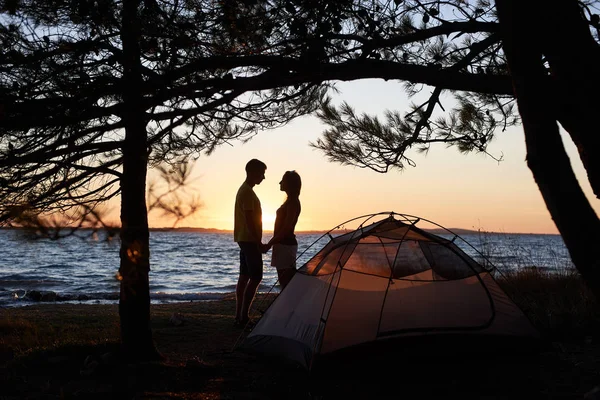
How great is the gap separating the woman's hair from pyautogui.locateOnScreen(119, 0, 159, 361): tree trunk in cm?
180

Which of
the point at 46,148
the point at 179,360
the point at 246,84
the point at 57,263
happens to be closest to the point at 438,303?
the point at 179,360

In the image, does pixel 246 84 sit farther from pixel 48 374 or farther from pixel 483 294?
pixel 483 294

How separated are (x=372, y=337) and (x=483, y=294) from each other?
1.13 metres

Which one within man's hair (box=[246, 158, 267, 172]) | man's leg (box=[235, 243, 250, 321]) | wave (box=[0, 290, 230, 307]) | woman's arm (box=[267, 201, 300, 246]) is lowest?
wave (box=[0, 290, 230, 307])

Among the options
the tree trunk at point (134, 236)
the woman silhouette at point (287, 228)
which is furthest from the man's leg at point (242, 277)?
the tree trunk at point (134, 236)

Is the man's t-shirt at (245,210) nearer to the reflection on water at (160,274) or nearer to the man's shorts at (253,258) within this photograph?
the man's shorts at (253,258)

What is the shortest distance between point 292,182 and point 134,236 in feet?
6.61

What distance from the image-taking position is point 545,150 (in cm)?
322

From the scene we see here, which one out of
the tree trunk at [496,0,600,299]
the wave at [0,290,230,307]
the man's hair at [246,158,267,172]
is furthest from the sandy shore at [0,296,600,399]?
the wave at [0,290,230,307]

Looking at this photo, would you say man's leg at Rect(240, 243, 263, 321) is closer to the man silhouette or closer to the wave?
the man silhouette

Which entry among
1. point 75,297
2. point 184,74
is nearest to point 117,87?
point 184,74

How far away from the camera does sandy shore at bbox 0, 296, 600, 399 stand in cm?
400

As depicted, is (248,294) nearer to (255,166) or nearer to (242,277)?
(242,277)

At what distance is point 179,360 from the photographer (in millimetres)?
4766
